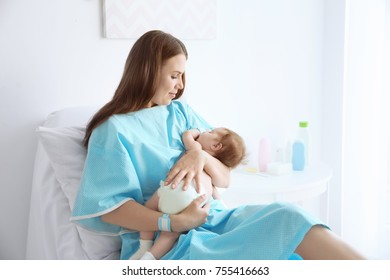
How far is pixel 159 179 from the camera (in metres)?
1.58

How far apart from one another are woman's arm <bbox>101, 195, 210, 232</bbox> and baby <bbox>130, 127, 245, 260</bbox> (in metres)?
0.03

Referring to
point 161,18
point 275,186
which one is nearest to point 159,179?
point 275,186

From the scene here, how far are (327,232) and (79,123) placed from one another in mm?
980

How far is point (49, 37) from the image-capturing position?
1.89 meters

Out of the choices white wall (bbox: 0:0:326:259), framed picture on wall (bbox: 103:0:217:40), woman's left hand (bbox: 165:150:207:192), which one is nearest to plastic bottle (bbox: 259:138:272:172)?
white wall (bbox: 0:0:326:259)

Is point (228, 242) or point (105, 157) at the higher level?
point (105, 157)

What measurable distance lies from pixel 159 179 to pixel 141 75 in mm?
344

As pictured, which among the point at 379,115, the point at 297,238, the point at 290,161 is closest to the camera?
the point at 297,238

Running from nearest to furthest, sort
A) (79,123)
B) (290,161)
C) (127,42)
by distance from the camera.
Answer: (79,123) < (127,42) < (290,161)

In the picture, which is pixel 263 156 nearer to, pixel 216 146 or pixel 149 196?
pixel 216 146

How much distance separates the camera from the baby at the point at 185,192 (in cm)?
145

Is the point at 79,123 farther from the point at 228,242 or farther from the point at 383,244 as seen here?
the point at 383,244

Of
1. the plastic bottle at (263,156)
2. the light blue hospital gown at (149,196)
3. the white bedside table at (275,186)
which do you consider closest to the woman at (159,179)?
the light blue hospital gown at (149,196)
